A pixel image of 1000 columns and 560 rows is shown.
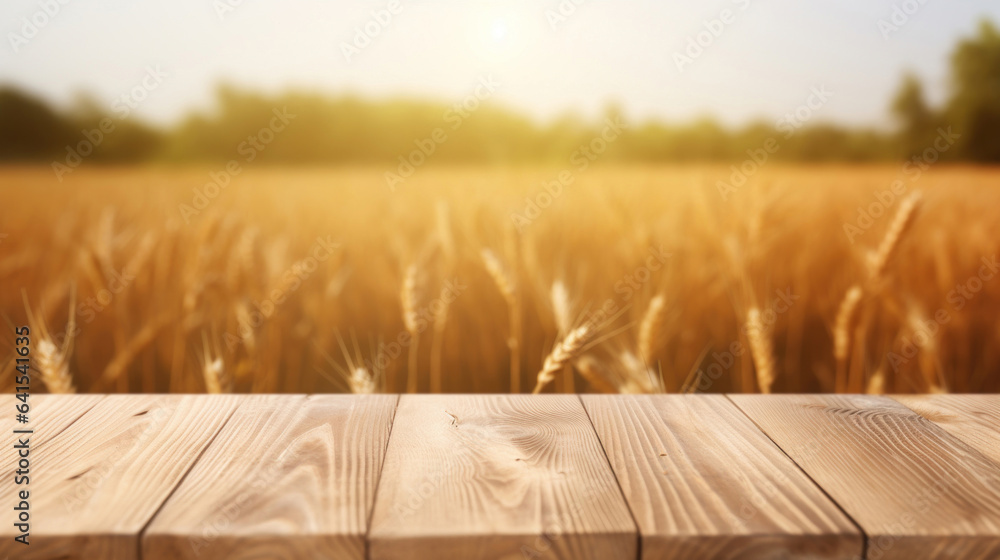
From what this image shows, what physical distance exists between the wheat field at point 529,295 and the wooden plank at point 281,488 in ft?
0.60

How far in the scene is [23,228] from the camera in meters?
1.94

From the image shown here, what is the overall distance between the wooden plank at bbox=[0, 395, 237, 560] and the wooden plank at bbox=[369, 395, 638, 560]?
0.20m

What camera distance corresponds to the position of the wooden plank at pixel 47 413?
0.72m

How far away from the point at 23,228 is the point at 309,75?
100cm

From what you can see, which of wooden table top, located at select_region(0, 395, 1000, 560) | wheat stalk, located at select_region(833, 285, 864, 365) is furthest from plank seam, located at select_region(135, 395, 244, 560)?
wheat stalk, located at select_region(833, 285, 864, 365)

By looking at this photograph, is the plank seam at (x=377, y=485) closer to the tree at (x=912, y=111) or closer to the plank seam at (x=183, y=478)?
the plank seam at (x=183, y=478)

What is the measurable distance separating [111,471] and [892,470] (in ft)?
2.48

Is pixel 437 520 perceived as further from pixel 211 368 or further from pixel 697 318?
pixel 697 318

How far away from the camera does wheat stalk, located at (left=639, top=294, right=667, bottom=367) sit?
1027 mm

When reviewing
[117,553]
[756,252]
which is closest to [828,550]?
[117,553]
